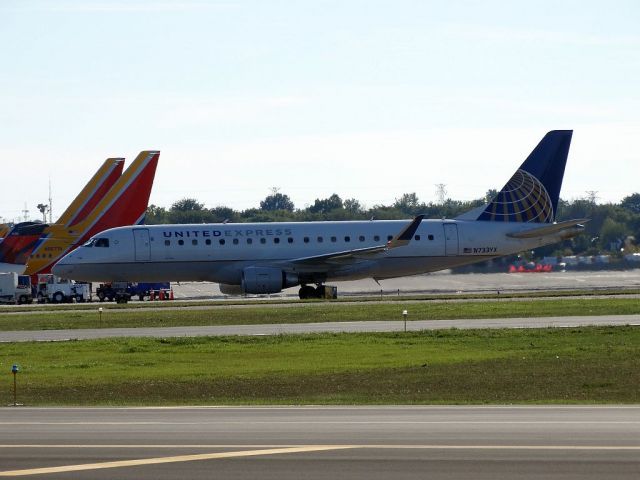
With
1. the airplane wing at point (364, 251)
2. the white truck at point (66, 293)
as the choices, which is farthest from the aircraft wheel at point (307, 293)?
the white truck at point (66, 293)

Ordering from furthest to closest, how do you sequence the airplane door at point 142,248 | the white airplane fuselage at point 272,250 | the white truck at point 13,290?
the white truck at point 13,290 → the white airplane fuselage at point 272,250 → the airplane door at point 142,248

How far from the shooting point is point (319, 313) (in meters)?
44.2

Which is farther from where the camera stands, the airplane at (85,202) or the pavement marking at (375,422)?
the airplane at (85,202)

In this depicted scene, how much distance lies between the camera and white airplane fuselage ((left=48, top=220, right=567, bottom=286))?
5503 centimetres

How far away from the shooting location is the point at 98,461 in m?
13.2

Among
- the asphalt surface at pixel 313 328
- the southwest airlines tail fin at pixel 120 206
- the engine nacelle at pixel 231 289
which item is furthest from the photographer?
the southwest airlines tail fin at pixel 120 206

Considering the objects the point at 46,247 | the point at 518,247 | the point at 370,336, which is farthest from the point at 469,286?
the point at 370,336

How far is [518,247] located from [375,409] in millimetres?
40649

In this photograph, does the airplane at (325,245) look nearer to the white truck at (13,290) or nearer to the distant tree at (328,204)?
the white truck at (13,290)

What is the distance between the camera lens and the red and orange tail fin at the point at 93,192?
76500mm

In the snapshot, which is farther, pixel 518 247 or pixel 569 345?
pixel 518 247

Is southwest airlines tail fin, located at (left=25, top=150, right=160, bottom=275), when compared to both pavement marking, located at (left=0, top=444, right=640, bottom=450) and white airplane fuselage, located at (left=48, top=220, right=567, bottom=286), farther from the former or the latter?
pavement marking, located at (left=0, top=444, right=640, bottom=450)

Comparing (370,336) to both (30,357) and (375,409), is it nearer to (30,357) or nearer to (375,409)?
(30,357)

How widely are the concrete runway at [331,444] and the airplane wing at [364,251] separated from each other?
3502 cm
